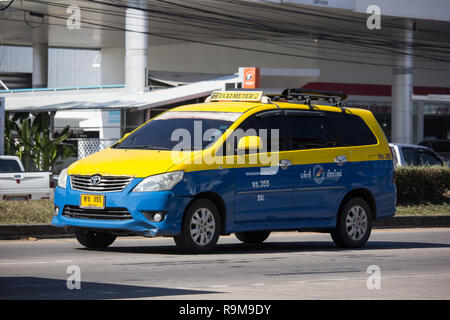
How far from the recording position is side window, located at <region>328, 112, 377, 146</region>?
47.1 ft

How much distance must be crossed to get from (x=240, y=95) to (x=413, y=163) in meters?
11.5

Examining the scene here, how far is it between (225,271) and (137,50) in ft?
107

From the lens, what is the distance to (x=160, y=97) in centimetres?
3881

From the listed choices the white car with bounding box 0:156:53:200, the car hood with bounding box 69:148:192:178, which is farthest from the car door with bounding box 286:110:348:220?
the white car with bounding box 0:156:53:200

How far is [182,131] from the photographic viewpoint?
42.7ft

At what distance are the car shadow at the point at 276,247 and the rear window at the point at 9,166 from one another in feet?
23.6

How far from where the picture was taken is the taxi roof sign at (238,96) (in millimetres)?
13828

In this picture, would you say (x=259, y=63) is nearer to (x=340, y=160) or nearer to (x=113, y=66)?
(x=113, y=66)

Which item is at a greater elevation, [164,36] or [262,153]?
[164,36]

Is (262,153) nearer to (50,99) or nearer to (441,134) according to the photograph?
(50,99)

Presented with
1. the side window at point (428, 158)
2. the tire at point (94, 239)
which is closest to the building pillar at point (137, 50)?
the side window at point (428, 158)

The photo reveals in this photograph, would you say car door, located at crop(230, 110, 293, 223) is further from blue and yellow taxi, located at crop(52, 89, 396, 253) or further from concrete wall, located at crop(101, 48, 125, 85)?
concrete wall, located at crop(101, 48, 125, 85)
